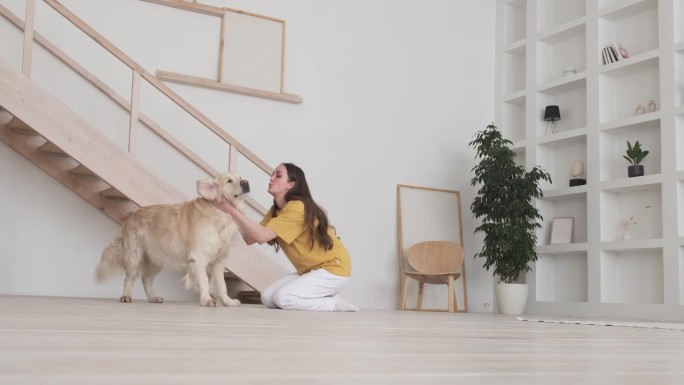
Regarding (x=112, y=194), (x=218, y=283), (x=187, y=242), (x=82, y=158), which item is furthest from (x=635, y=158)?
(x=82, y=158)

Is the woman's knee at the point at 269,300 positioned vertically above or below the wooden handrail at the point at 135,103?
below

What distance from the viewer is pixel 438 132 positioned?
7.97 meters

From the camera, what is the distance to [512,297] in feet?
23.5

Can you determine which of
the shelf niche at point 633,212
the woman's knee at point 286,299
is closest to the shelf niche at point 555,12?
the shelf niche at point 633,212

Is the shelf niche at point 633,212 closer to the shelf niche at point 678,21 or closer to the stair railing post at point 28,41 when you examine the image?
the shelf niche at point 678,21

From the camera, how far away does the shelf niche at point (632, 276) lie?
6676mm

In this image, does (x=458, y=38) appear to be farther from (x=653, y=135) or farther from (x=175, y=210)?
(x=175, y=210)

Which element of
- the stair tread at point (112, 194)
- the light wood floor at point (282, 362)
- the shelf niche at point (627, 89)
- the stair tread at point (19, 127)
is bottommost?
the light wood floor at point (282, 362)

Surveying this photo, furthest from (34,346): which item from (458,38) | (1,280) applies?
(458,38)

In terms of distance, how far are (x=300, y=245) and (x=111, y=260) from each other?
4.23ft

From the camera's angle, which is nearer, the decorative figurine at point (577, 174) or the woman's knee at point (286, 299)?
the woman's knee at point (286, 299)

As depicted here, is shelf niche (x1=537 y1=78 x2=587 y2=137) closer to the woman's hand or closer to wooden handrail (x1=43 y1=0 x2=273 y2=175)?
wooden handrail (x1=43 y1=0 x2=273 y2=175)

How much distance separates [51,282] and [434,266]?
11.5 ft

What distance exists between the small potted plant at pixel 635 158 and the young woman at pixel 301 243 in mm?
3162
